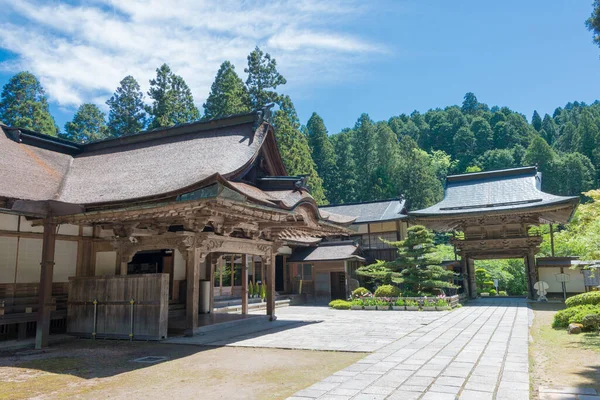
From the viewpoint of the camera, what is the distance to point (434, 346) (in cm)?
896

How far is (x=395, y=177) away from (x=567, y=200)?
36.7 meters

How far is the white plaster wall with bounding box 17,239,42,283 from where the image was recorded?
1082 cm

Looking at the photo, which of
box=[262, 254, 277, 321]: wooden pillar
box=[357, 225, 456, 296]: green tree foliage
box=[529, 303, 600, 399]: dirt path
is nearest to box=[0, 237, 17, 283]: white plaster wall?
box=[262, 254, 277, 321]: wooden pillar

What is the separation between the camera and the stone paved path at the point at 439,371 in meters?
5.40

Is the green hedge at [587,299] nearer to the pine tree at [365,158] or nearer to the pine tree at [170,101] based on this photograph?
the pine tree at [170,101]

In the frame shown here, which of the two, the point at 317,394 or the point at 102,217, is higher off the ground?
the point at 102,217

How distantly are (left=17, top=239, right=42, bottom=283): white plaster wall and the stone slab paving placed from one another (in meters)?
4.18

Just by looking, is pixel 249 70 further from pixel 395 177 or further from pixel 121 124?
pixel 395 177

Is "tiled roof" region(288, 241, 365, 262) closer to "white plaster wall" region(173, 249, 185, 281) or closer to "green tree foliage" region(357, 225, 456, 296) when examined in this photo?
"green tree foliage" region(357, 225, 456, 296)

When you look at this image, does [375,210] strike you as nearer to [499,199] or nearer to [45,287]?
[499,199]

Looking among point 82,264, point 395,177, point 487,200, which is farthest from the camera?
point 395,177

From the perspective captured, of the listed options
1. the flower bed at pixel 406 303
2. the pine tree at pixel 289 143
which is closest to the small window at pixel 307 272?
the flower bed at pixel 406 303

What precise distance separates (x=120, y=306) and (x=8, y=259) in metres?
3.03

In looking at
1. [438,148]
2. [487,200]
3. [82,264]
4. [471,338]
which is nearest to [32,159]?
[82,264]
